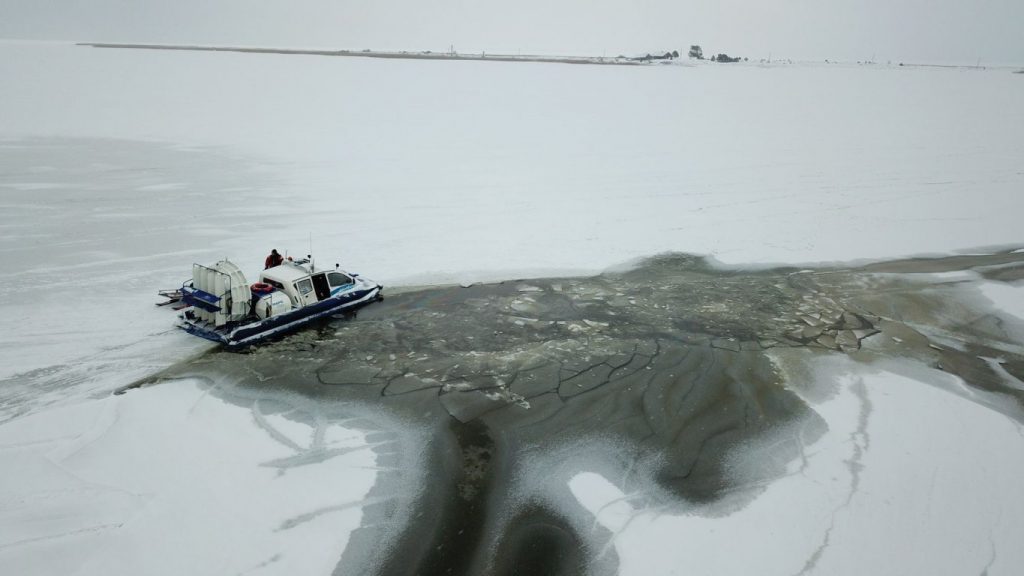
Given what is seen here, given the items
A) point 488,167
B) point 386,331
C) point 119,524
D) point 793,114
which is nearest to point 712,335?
point 386,331

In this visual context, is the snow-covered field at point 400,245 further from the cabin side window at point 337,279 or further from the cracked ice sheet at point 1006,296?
the cabin side window at point 337,279

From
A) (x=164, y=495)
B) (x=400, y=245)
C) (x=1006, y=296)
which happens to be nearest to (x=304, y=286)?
(x=400, y=245)

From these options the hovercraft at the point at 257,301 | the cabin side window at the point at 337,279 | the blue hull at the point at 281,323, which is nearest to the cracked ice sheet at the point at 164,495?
the blue hull at the point at 281,323

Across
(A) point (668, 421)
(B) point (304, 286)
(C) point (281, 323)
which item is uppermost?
(B) point (304, 286)

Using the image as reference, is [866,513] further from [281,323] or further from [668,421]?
[281,323]

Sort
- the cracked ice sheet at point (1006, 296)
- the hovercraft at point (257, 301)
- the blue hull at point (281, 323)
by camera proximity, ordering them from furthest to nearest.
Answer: the cracked ice sheet at point (1006, 296) < the hovercraft at point (257, 301) < the blue hull at point (281, 323)
